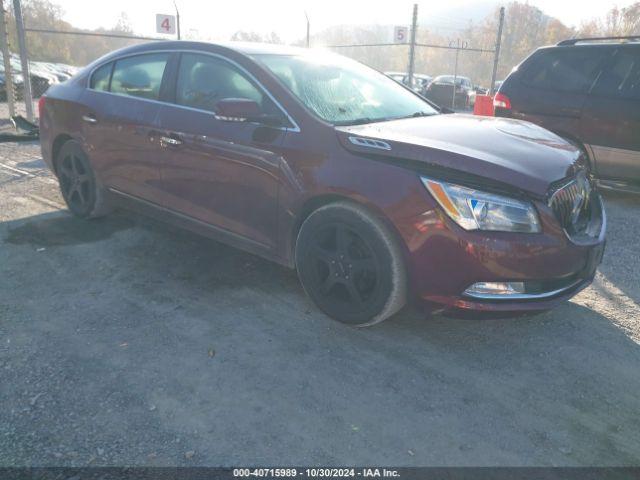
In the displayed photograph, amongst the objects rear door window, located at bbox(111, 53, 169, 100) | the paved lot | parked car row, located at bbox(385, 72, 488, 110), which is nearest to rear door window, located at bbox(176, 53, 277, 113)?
rear door window, located at bbox(111, 53, 169, 100)

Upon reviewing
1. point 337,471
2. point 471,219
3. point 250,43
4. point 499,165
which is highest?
point 250,43

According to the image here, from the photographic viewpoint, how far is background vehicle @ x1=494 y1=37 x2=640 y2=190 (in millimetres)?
5746

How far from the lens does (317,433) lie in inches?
90.3

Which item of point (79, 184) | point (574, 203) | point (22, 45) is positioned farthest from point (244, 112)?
point (22, 45)

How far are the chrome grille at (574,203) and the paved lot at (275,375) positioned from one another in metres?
0.70

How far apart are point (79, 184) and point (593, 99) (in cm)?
544

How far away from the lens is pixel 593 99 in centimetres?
589

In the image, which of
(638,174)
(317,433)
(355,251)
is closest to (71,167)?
(355,251)

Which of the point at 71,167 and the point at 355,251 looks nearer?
the point at 355,251

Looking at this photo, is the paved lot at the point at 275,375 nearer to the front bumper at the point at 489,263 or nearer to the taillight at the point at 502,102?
the front bumper at the point at 489,263

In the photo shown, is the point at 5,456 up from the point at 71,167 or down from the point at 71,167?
Result: down

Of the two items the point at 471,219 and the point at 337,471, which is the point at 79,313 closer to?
the point at 337,471

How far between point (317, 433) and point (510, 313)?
119 cm

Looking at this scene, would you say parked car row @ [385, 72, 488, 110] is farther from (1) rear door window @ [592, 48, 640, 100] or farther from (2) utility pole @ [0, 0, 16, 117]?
(2) utility pole @ [0, 0, 16, 117]
